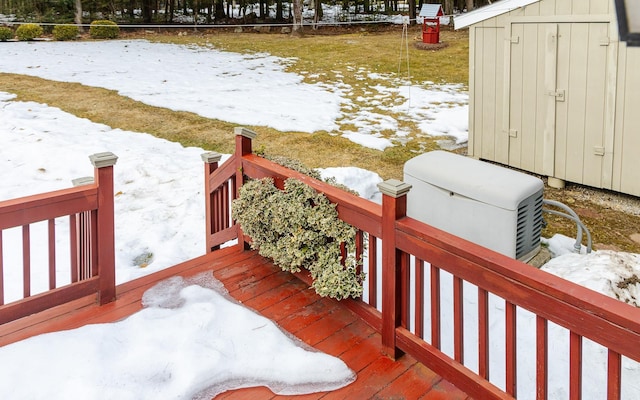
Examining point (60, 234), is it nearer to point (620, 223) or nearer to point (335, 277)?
point (335, 277)

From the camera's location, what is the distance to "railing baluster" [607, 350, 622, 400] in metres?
1.72

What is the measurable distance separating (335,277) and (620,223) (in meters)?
3.75

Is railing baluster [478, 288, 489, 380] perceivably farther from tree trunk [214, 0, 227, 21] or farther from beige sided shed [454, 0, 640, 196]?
tree trunk [214, 0, 227, 21]

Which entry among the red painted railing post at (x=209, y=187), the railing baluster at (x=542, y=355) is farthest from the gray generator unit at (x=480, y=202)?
the railing baluster at (x=542, y=355)

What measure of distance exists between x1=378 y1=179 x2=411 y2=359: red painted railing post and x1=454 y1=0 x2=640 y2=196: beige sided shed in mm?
4067

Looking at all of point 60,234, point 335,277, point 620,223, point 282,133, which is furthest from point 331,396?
point 282,133

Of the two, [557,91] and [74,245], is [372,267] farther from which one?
[557,91]

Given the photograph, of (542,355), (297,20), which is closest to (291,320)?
(542,355)

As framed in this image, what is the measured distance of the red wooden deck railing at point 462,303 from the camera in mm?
1751

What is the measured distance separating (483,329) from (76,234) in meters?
2.20

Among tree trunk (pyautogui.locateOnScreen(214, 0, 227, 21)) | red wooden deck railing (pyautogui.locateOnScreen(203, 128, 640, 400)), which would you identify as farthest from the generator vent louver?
tree trunk (pyautogui.locateOnScreen(214, 0, 227, 21))

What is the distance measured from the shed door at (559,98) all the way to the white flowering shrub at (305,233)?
4007 mm

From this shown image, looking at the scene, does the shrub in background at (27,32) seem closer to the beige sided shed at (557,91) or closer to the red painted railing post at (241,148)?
the beige sided shed at (557,91)

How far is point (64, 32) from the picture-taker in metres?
19.0
